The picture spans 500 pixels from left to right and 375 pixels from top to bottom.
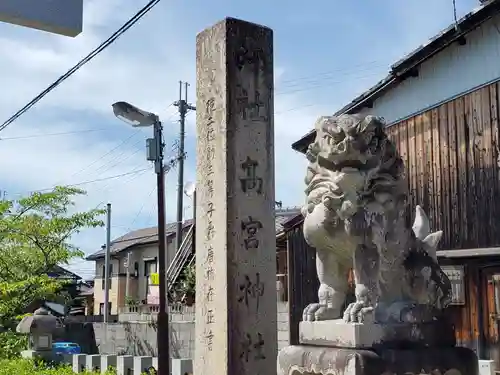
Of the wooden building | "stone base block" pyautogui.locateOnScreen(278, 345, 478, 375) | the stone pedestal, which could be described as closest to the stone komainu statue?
the stone pedestal

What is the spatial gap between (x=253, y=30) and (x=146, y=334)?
49.6 feet

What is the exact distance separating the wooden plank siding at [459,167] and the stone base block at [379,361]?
5040 mm

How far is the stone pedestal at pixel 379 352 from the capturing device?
4.99 m

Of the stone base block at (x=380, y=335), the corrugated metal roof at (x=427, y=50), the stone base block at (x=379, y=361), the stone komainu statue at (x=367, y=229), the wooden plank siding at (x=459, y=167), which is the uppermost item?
the corrugated metal roof at (x=427, y=50)

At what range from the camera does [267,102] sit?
21.4 ft

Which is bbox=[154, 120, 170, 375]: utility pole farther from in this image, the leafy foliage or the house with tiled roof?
the house with tiled roof

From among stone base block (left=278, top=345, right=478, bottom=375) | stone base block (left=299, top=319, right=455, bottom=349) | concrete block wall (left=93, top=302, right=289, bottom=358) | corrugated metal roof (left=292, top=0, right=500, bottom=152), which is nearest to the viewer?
stone base block (left=278, top=345, right=478, bottom=375)

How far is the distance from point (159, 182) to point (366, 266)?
6.65 meters

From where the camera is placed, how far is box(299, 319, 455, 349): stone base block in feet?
16.9

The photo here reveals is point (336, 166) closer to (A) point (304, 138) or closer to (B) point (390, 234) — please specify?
(B) point (390, 234)

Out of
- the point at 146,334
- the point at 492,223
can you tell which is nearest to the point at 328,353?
the point at 492,223

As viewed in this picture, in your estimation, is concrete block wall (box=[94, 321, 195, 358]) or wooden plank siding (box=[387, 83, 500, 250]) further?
Result: concrete block wall (box=[94, 321, 195, 358])

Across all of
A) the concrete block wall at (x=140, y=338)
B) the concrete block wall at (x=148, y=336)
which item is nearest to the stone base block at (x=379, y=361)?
the concrete block wall at (x=148, y=336)

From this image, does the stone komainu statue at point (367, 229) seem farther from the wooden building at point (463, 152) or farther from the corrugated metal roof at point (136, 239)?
the corrugated metal roof at point (136, 239)
